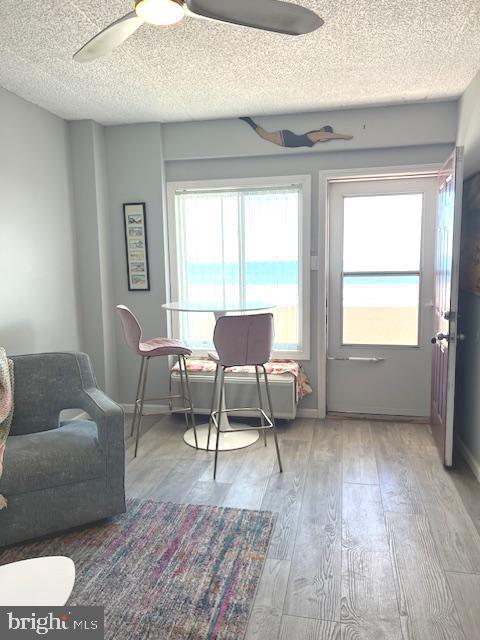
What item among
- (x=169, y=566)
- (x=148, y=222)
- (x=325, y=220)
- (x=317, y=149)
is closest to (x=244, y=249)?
(x=325, y=220)

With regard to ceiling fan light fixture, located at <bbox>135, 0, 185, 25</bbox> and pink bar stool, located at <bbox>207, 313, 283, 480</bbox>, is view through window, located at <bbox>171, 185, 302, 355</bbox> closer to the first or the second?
pink bar stool, located at <bbox>207, 313, 283, 480</bbox>

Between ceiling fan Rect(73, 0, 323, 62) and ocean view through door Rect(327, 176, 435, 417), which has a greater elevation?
ceiling fan Rect(73, 0, 323, 62)

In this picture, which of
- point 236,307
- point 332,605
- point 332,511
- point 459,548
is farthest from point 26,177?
point 459,548

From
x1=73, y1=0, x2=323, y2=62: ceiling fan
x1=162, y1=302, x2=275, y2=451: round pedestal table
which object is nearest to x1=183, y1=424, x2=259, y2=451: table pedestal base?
x1=162, y1=302, x2=275, y2=451: round pedestal table

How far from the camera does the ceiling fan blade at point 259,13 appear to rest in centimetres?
164

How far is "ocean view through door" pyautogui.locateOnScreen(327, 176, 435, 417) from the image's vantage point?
3.88m

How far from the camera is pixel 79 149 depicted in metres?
3.93

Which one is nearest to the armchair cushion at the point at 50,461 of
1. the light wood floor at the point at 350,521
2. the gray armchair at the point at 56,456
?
the gray armchair at the point at 56,456

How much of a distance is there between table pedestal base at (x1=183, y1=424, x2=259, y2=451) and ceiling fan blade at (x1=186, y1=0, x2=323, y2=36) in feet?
8.34

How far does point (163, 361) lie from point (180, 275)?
78 cm

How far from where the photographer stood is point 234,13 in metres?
1.69

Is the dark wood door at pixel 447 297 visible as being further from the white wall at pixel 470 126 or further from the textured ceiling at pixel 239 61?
the textured ceiling at pixel 239 61

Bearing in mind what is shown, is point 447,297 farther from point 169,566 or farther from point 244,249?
point 169,566

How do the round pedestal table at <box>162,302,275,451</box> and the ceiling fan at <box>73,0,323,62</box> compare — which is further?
the round pedestal table at <box>162,302,275,451</box>
